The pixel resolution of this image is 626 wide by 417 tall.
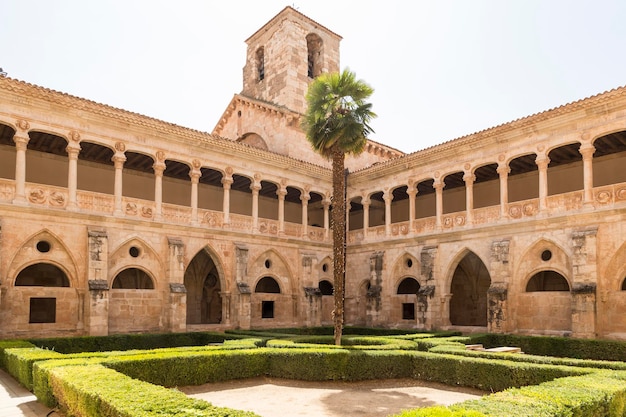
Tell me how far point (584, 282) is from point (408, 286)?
37.2 ft

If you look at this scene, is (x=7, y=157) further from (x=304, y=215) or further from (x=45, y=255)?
(x=304, y=215)

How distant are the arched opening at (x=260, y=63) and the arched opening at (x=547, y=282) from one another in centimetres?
2117

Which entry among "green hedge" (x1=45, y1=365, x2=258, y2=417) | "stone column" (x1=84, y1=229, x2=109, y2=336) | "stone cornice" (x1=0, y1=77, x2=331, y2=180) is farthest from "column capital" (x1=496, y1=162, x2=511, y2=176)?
"green hedge" (x1=45, y1=365, x2=258, y2=417)

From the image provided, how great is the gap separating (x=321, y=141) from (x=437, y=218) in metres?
8.57

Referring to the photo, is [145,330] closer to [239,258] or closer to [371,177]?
[239,258]

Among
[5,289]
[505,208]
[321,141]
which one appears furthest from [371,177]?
[5,289]

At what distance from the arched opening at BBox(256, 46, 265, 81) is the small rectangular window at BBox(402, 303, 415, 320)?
18.4 m

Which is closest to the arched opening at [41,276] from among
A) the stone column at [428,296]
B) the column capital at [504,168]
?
the stone column at [428,296]

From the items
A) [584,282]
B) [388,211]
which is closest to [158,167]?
[388,211]

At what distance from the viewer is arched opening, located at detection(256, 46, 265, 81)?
1369 inches

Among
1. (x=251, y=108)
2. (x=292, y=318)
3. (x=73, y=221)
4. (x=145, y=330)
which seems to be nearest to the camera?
(x=73, y=221)

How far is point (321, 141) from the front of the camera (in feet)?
55.2

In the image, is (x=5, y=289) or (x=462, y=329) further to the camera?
(x=462, y=329)

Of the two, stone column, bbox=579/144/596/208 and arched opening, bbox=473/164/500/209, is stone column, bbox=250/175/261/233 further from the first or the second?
stone column, bbox=579/144/596/208
